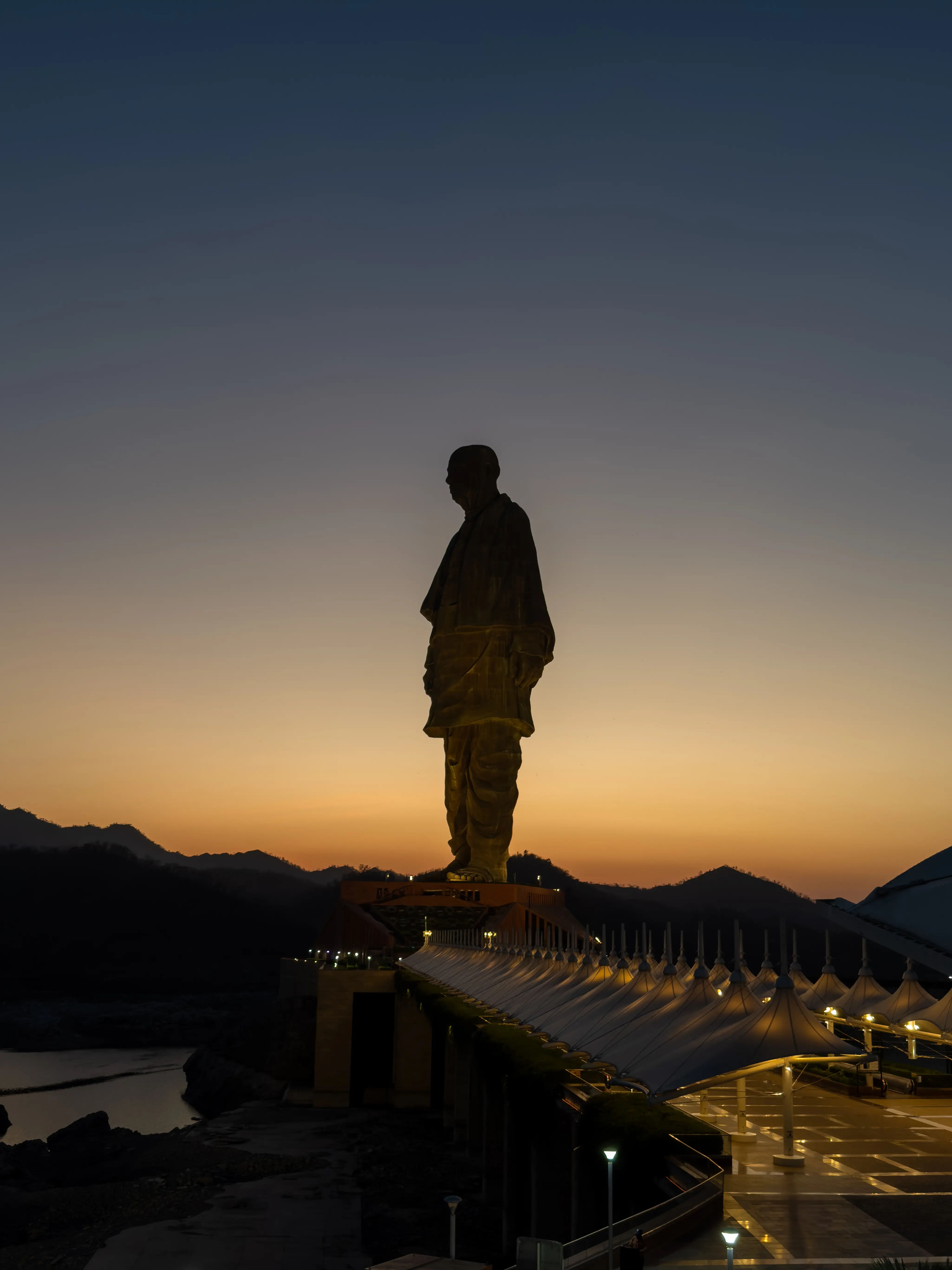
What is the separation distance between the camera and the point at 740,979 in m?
14.5

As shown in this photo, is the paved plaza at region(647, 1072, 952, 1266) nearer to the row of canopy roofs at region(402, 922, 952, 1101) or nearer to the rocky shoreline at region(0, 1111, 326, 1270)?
the row of canopy roofs at region(402, 922, 952, 1101)

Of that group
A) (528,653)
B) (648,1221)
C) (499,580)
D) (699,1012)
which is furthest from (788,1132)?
(499,580)

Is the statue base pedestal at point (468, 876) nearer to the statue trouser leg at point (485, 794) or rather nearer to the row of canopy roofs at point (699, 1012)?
the statue trouser leg at point (485, 794)

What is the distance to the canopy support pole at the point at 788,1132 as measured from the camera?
1371cm

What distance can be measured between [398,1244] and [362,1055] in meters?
16.5

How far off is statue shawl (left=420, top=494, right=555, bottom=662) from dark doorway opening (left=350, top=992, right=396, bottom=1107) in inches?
704

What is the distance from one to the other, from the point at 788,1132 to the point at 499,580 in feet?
121

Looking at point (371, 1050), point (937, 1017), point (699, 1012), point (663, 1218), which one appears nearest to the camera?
point (663, 1218)

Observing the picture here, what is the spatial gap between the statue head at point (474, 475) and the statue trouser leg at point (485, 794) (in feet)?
32.0

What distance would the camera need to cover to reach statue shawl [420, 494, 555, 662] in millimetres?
49656

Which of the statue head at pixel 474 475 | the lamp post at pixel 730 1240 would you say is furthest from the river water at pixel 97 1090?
the lamp post at pixel 730 1240

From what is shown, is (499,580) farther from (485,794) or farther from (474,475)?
(485,794)

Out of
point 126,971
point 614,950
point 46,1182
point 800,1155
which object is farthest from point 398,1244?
point 126,971

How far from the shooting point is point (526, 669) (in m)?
49.4
